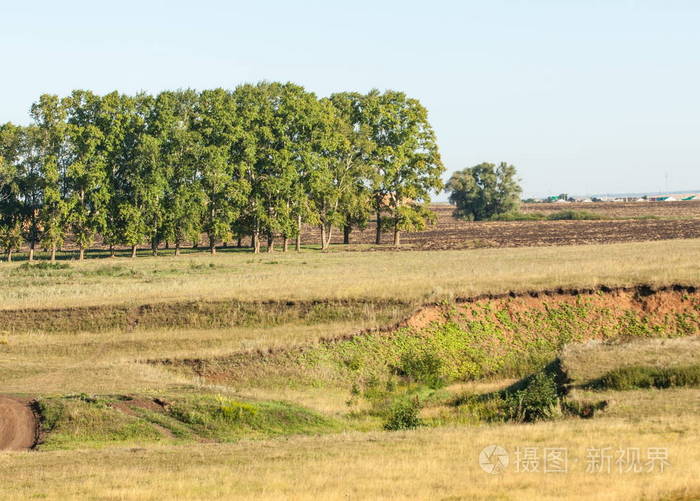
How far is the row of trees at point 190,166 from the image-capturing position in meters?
83.6

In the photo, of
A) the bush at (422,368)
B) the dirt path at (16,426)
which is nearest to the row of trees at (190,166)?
the bush at (422,368)

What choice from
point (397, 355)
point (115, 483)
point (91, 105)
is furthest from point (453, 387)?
point (91, 105)

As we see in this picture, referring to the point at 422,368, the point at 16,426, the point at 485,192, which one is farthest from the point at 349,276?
the point at 485,192

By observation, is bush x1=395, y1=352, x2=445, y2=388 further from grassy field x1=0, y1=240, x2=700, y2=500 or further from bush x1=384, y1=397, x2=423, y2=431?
bush x1=384, y1=397, x2=423, y2=431

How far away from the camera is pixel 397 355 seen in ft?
142

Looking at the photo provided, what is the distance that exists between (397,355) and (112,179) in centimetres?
5203

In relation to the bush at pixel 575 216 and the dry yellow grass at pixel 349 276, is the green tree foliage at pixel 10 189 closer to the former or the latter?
the dry yellow grass at pixel 349 276

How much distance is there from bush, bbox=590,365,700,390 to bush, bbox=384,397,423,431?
23.0ft

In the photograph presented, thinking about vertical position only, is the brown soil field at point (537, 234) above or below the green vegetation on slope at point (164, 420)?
above

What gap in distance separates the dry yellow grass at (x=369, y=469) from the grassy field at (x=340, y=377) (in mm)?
91

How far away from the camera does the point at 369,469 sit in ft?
69.3

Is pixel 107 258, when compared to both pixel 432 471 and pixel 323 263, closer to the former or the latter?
pixel 323 263

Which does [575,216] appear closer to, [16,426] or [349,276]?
[349,276]

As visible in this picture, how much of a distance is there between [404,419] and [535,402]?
488cm
